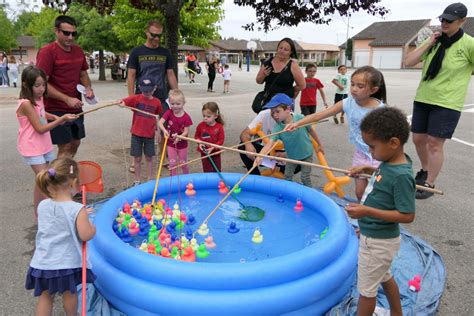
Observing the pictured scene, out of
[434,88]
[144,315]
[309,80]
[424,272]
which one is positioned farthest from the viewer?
[309,80]

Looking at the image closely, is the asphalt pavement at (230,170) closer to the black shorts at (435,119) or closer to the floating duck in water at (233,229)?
the black shorts at (435,119)

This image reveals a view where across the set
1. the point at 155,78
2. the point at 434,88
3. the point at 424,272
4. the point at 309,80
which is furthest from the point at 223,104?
the point at 424,272

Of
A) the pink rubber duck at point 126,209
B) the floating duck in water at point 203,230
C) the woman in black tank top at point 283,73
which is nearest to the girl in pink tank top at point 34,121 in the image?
the pink rubber duck at point 126,209

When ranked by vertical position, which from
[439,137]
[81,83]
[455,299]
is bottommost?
[455,299]

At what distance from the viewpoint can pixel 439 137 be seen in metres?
4.81

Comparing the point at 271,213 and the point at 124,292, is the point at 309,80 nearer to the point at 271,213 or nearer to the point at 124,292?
the point at 271,213

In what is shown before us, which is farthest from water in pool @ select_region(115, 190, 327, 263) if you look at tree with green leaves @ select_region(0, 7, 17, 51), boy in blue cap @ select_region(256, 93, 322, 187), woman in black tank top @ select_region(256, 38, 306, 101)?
tree with green leaves @ select_region(0, 7, 17, 51)

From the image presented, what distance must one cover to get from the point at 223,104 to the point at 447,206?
33.6 feet

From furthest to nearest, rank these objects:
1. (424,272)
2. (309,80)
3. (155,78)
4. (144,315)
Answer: (309,80)
(155,78)
(424,272)
(144,315)

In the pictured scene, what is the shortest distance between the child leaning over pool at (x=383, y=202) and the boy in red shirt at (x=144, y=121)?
3.16 m

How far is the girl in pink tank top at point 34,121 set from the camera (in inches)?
145

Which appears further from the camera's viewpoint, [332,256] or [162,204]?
[162,204]

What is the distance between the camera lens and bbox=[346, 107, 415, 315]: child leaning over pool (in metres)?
2.22

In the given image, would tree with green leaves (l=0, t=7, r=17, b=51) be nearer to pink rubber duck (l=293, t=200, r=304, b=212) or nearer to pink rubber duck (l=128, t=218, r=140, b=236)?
pink rubber duck (l=128, t=218, r=140, b=236)
